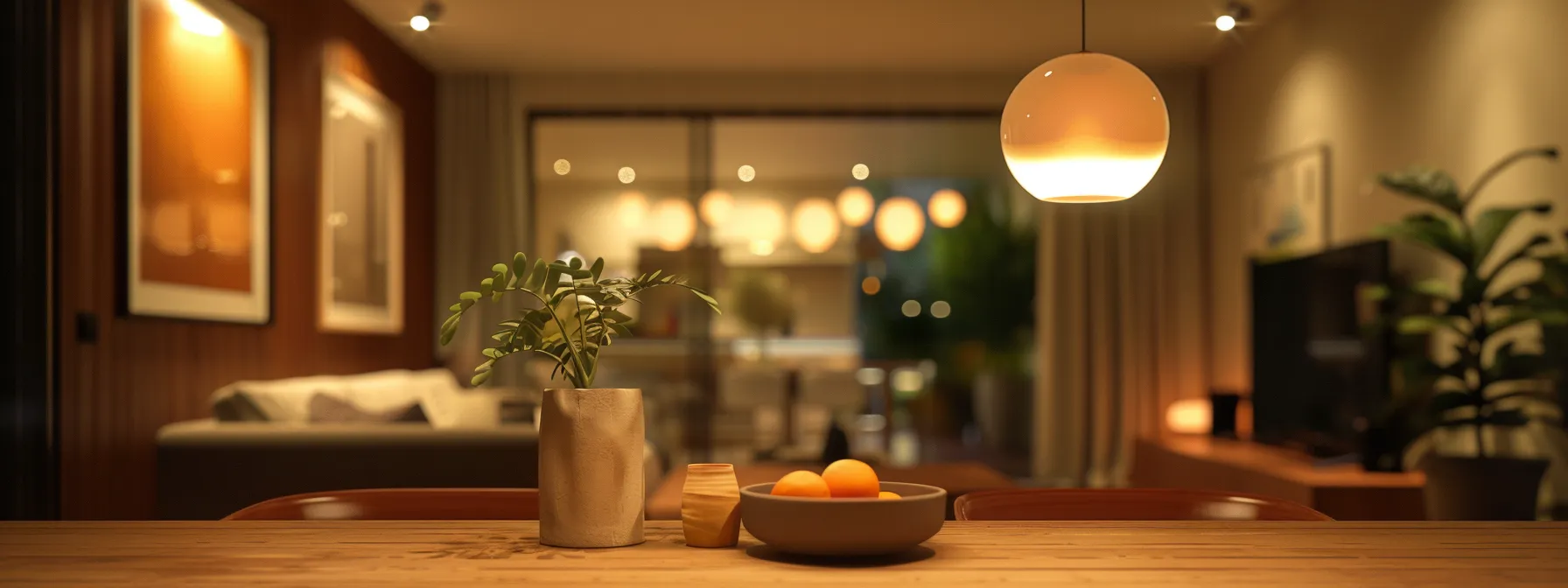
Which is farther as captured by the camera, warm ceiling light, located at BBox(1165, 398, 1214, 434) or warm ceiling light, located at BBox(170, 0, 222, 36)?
warm ceiling light, located at BBox(1165, 398, 1214, 434)

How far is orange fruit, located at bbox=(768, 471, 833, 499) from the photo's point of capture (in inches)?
54.1

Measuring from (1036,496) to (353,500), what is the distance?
1051 mm

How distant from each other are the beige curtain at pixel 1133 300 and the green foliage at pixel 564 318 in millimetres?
5951

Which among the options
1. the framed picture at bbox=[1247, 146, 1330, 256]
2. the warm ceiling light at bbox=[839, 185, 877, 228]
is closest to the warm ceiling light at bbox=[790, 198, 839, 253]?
the warm ceiling light at bbox=[839, 185, 877, 228]

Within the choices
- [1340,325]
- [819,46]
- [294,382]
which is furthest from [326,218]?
[1340,325]

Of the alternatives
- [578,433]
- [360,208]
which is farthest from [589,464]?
[360,208]

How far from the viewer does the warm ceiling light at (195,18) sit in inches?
160

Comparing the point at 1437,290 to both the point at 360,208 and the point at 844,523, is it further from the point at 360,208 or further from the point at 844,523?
the point at 360,208

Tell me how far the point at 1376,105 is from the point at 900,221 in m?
3.17

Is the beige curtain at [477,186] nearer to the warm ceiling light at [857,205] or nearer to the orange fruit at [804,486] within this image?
the warm ceiling light at [857,205]

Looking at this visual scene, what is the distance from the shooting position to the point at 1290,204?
590 cm

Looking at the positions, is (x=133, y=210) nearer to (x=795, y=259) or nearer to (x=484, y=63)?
(x=484, y=63)

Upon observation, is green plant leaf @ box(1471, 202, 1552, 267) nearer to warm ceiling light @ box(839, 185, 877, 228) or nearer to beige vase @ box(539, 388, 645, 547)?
beige vase @ box(539, 388, 645, 547)

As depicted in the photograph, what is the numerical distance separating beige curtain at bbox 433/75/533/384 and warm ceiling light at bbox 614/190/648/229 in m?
0.52
